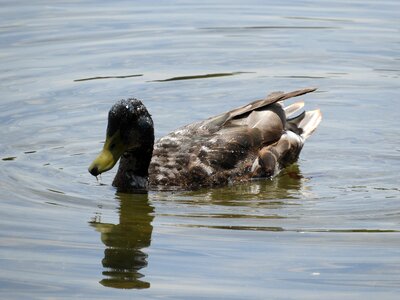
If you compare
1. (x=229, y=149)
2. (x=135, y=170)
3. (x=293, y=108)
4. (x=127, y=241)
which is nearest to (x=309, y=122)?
(x=293, y=108)

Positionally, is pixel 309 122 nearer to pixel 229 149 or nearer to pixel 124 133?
pixel 229 149

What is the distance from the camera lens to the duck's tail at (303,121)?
1282 cm

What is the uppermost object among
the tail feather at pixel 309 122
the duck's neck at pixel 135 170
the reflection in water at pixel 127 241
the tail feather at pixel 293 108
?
the tail feather at pixel 293 108

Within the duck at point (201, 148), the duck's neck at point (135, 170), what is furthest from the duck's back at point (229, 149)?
the duck's neck at point (135, 170)

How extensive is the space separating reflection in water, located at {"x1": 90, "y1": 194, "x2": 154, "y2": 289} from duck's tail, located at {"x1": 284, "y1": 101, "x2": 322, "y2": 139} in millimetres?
2267

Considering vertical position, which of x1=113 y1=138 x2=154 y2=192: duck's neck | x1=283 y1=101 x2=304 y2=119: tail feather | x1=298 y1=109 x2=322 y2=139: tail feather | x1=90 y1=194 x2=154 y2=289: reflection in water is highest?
x1=283 y1=101 x2=304 y2=119: tail feather

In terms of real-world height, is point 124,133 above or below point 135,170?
above

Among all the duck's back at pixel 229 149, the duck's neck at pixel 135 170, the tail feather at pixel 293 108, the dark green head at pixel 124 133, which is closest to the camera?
the dark green head at pixel 124 133

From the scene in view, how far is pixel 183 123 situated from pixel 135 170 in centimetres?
215

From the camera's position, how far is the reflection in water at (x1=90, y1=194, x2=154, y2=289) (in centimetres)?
872

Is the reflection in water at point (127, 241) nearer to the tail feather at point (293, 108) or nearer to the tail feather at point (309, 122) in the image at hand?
the tail feather at point (309, 122)

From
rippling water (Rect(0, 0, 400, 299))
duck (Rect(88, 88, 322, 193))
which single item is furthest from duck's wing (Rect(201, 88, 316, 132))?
rippling water (Rect(0, 0, 400, 299))

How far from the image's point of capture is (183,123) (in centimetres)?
1362

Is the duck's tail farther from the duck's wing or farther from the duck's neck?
the duck's neck
